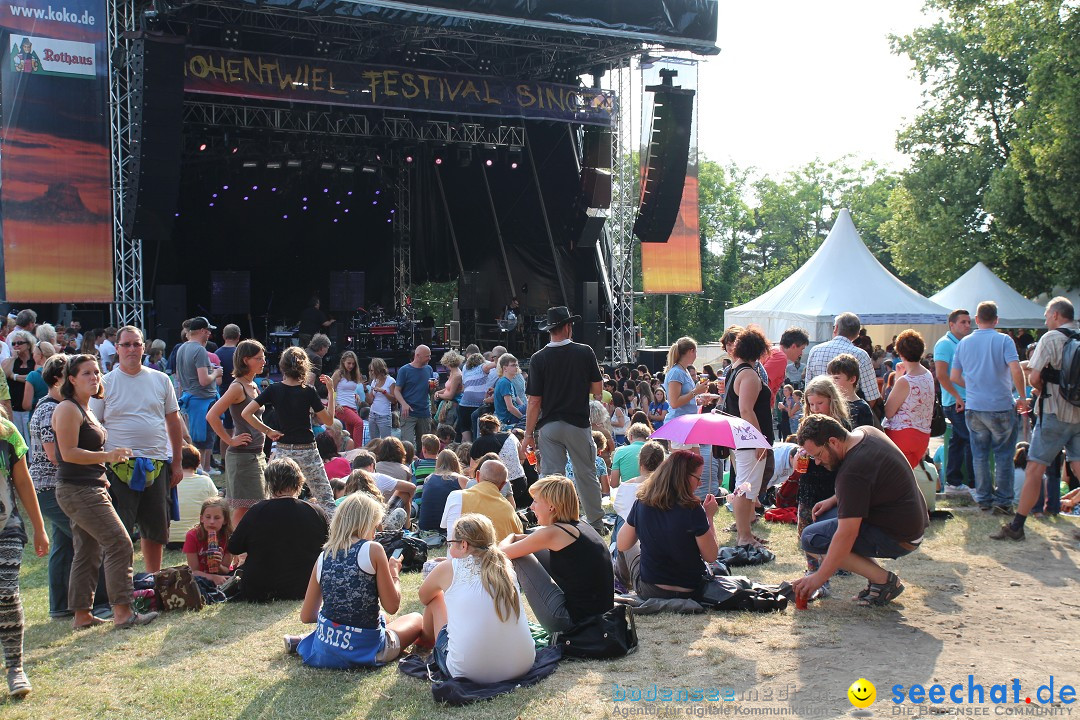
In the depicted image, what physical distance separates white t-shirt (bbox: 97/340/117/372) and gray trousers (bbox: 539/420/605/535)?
20.5 ft

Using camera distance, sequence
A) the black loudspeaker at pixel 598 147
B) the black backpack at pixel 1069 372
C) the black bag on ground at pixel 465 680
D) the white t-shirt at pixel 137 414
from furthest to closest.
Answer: the black loudspeaker at pixel 598 147
the black backpack at pixel 1069 372
the white t-shirt at pixel 137 414
the black bag on ground at pixel 465 680

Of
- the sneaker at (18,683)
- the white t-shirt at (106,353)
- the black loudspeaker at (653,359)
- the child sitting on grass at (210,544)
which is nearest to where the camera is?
the sneaker at (18,683)

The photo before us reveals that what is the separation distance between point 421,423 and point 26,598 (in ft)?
15.6

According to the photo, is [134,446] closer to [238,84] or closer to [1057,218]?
[238,84]

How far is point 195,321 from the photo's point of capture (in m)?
8.11

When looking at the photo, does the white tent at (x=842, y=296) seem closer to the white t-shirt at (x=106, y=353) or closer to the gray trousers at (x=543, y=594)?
the white t-shirt at (x=106, y=353)

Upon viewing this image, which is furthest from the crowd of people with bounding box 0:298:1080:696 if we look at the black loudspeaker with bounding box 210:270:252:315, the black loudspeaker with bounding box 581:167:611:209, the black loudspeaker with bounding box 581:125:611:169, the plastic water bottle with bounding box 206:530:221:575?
the black loudspeaker with bounding box 210:270:252:315

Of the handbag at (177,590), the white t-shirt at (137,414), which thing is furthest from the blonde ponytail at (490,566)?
the white t-shirt at (137,414)

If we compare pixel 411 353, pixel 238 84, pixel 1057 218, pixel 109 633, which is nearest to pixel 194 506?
pixel 109 633

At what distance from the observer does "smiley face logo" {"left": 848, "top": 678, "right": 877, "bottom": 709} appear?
12.4 ft

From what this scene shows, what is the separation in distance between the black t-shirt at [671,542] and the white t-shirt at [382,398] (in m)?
5.25

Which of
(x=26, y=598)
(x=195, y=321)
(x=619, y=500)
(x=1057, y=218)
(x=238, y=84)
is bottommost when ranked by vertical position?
(x=26, y=598)

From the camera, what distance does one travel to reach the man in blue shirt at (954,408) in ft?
25.6

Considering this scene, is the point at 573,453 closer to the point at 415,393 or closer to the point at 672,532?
the point at 672,532
